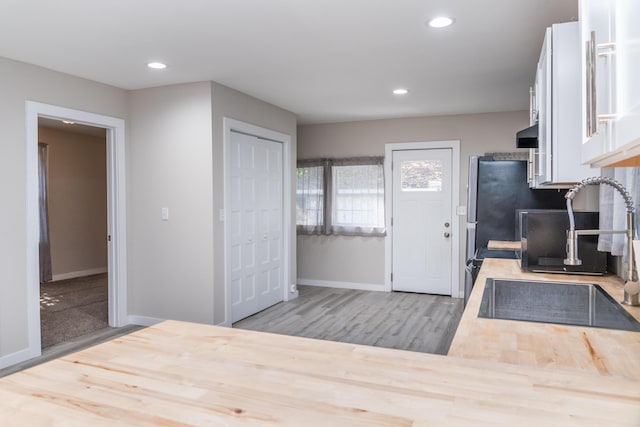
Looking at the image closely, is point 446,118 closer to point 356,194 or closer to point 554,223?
point 356,194

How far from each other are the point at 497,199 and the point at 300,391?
3.97 metres

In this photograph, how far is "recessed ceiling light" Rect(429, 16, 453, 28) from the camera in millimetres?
2707

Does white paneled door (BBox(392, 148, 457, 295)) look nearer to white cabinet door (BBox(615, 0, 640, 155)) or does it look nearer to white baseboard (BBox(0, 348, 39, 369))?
white baseboard (BBox(0, 348, 39, 369))

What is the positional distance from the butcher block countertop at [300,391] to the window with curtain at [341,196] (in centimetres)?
508

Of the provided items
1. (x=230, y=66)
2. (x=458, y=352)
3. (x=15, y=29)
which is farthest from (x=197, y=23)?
(x=458, y=352)

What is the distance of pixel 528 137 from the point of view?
280 cm

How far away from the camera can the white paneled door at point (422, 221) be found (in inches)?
229

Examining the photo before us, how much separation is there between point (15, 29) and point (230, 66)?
1419mm

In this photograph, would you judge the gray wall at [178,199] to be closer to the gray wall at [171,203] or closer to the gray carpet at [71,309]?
the gray wall at [171,203]

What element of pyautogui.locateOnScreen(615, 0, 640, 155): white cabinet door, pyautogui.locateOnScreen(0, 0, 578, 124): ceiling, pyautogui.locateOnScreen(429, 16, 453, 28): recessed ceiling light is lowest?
pyautogui.locateOnScreen(615, 0, 640, 155): white cabinet door

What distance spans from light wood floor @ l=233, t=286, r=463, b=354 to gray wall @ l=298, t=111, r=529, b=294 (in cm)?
40

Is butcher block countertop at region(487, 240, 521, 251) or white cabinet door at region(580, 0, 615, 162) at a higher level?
white cabinet door at region(580, 0, 615, 162)

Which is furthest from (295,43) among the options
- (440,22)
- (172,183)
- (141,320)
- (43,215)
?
(43,215)

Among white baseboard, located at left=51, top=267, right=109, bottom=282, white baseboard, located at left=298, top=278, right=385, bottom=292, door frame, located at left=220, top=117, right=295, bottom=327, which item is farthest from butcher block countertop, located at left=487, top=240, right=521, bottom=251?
white baseboard, located at left=51, top=267, right=109, bottom=282
